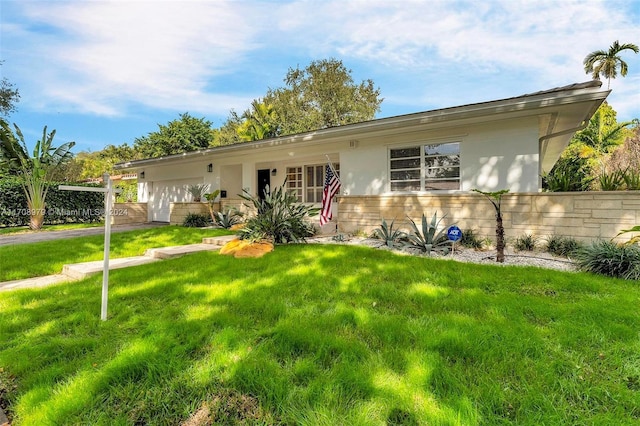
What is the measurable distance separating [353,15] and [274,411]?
10219 mm

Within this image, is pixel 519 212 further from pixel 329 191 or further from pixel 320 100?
pixel 320 100

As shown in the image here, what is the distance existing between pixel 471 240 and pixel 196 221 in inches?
399

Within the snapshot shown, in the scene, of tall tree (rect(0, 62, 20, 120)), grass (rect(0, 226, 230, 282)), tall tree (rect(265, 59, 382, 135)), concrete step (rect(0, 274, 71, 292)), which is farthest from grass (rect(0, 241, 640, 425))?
tall tree (rect(265, 59, 382, 135))

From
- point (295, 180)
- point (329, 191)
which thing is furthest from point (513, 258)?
point (295, 180)

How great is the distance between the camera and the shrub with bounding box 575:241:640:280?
4574 mm

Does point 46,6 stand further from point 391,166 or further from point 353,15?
point 391,166

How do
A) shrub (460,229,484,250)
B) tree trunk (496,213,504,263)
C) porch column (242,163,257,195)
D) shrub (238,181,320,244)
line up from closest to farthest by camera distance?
tree trunk (496,213,504,263), shrub (238,181,320,244), shrub (460,229,484,250), porch column (242,163,257,195)

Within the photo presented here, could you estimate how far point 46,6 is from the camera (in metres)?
7.93

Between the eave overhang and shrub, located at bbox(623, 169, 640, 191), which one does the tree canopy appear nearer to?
the eave overhang

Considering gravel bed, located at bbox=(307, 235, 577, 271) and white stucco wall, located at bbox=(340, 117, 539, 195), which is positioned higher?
white stucco wall, located at bbox=(340, 117, 539, 195)

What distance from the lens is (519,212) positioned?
723 cm

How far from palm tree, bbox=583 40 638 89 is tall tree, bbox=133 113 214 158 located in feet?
102

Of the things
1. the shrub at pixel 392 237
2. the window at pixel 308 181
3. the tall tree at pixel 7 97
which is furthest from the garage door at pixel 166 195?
the shrub at pixel 392 237

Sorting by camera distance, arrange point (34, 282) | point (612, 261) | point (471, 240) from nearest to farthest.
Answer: point (612, 261) → point (34, 282) → point (471, 240)
